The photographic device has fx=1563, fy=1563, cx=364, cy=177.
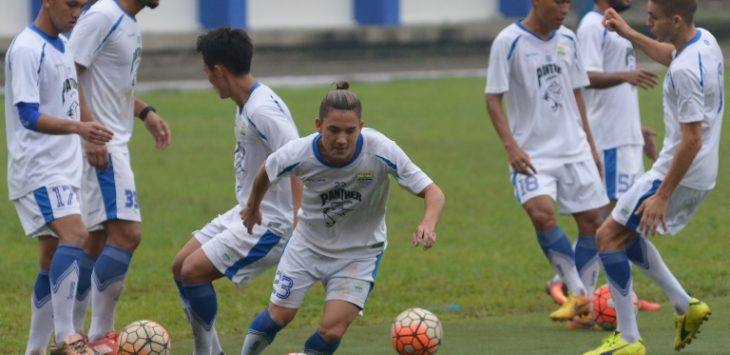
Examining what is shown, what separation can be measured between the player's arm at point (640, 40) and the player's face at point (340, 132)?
1.93 meters

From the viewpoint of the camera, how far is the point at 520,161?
978 cm

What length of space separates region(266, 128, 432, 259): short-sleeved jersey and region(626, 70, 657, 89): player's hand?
3073 mm

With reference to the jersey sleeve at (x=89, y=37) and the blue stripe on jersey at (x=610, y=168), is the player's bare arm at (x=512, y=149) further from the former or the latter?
the jersey sleeve at (x=89, y=37)

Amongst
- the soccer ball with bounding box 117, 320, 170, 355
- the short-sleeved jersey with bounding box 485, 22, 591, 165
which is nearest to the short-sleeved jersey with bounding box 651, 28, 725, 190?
the short-sleeved jersey with bounding box 485, 22, 591, 165

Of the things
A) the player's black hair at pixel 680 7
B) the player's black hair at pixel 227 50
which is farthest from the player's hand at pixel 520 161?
the player's black hair at pixel 227 50

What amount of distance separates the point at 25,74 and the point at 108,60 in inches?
38.2

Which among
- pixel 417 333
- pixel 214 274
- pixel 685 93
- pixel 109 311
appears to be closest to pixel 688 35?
pixel 685 93

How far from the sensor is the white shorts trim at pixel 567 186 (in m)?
9.97

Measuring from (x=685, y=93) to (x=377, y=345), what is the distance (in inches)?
95.0

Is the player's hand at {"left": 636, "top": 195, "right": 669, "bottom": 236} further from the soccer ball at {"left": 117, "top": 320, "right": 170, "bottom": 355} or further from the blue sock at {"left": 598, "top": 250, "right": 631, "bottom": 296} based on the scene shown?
the soccer ball at {"left": 117, "top": 320, "right": 170, "bottom": 355}

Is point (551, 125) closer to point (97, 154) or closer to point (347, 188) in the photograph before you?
point (347, 188)

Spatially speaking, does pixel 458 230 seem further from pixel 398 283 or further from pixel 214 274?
pixel 214 274

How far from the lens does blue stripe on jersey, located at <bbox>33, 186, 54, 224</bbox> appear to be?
838cm

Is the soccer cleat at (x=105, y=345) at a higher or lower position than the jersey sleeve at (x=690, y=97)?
lower
